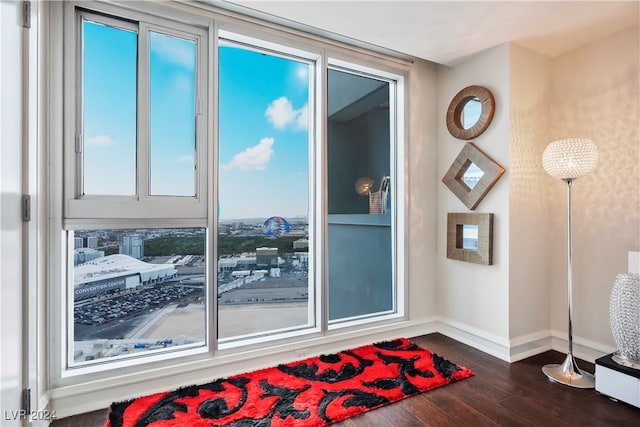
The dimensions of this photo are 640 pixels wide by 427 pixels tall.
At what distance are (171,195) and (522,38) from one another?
279 centimetres

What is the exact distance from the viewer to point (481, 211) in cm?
281

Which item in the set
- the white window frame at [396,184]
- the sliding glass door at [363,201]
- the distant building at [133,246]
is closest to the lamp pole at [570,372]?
the white window frame at [396,184]

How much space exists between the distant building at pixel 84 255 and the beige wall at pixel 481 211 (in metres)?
2.78

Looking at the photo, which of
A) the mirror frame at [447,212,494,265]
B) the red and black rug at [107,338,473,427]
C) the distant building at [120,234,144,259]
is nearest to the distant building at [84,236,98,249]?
the distant building at [120,234,144,259]

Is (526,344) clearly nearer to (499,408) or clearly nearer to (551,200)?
(499,408)

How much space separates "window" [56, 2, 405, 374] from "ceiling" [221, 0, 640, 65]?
28cm

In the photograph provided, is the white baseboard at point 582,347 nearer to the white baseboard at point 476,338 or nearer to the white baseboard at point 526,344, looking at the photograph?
the white baseboard at point 526,344

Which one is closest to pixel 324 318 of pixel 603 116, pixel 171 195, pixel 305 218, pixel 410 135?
pixel 305 218

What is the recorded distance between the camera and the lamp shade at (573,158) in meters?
2.22

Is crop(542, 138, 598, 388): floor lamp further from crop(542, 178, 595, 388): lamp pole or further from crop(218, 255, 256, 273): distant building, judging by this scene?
crop(218, 255, 256, 273): distant building

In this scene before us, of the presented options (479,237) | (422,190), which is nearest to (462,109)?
(422,190)

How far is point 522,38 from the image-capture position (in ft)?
8.34

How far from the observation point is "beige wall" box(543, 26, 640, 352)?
239 cm

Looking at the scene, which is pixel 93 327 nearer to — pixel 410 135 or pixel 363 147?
pixel 363 147
